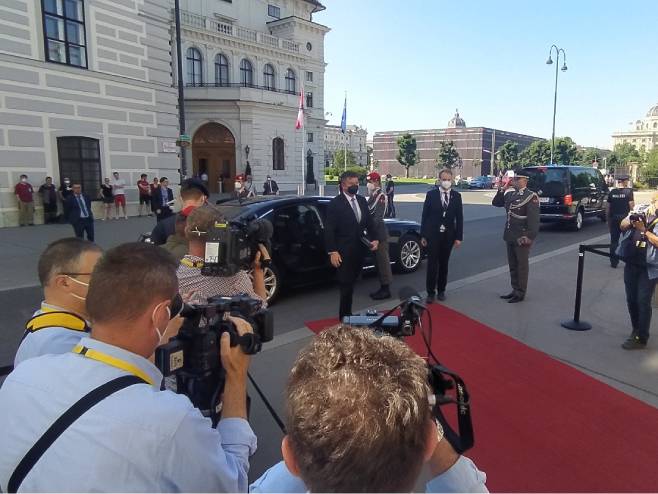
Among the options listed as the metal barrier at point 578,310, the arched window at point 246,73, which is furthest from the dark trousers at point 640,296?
the arched window at point 246,73

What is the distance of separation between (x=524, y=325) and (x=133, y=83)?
60.2ft

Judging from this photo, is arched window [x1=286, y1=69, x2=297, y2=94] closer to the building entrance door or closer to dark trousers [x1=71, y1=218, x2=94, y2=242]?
the building entrance door

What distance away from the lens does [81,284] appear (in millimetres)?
2457

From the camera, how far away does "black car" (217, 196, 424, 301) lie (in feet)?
22.2

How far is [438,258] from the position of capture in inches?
275

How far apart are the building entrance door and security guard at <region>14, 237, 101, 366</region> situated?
3320 centimetres

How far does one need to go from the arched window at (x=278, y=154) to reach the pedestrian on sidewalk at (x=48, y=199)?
2084cm

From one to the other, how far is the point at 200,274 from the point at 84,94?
58.4ft

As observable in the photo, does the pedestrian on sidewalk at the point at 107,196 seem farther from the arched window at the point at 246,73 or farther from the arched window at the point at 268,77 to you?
the arched window at the point at 268,77

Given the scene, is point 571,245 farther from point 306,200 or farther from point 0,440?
point 0,440

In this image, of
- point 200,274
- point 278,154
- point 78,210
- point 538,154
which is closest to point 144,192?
point 78,210

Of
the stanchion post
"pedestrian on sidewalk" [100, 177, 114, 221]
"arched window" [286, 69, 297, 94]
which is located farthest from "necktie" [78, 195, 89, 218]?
"arched window" [286, 69, 297, 94]

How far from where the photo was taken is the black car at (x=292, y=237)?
22.2 feet

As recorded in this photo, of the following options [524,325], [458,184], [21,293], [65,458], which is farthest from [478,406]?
[458,184]
